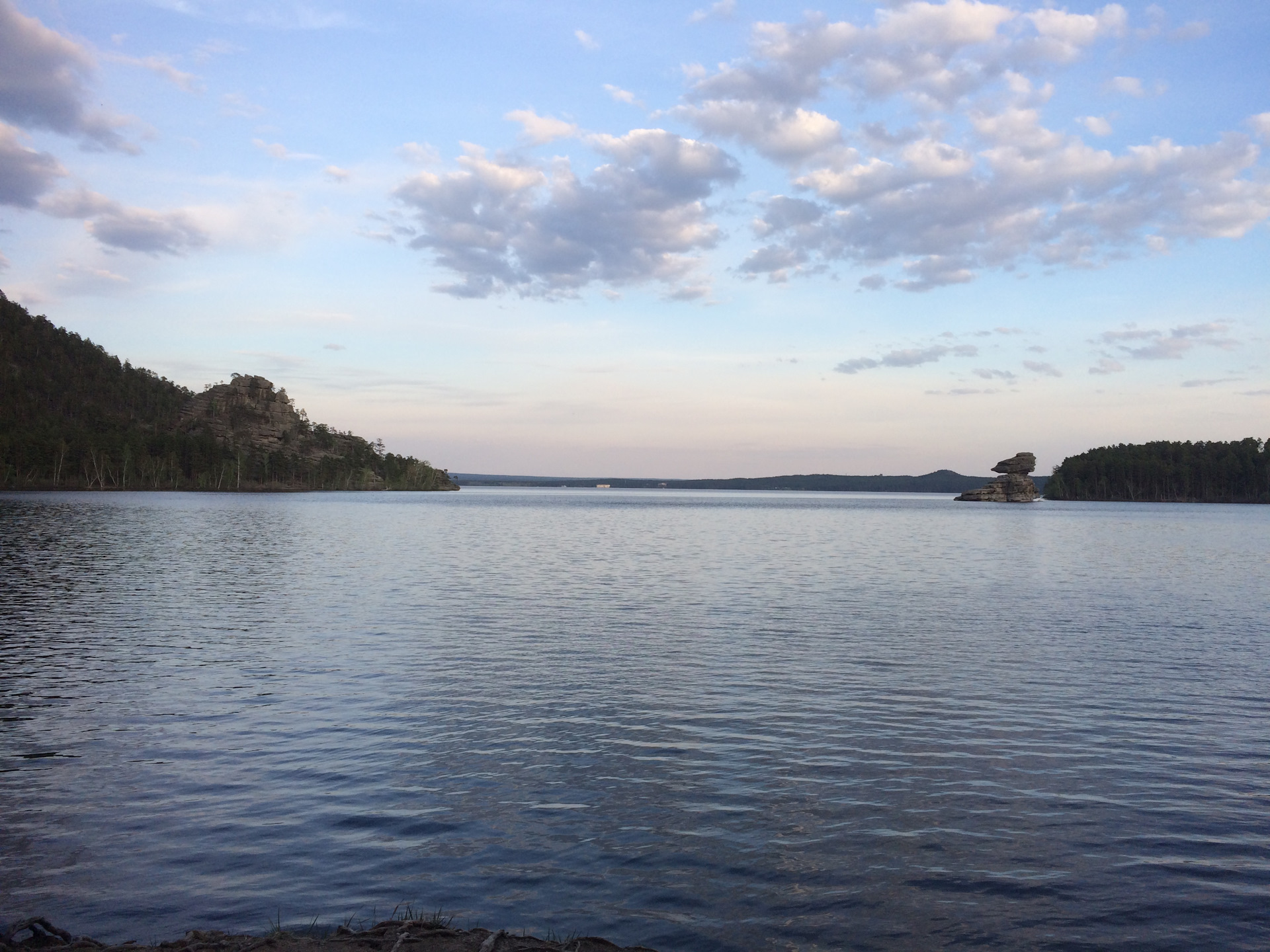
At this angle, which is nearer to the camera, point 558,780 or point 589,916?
point 589,916

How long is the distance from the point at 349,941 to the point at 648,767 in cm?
809

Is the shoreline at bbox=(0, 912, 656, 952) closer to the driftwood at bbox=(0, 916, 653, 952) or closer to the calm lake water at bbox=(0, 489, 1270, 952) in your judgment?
the driftwood at bbox=(0, 916, 653, 952)

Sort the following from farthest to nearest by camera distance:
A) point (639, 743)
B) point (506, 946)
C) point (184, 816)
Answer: point (639, 743) → point (184, 816) → point (506, 946)

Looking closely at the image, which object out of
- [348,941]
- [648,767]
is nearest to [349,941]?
[348,941]

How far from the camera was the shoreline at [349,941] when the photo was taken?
27.5 ft

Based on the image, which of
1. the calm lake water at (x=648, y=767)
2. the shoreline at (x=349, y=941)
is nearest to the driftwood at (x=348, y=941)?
the shoreline at (x=349, y=941)

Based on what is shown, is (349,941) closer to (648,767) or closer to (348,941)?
(348,941)

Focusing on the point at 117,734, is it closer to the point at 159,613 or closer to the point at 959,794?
the point at 959,794

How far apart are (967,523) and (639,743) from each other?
13867cm

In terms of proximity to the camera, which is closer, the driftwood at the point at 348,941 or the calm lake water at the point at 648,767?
the driftwood at the point at 348,941

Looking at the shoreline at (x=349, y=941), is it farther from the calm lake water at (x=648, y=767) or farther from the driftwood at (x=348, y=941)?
the calm lake water at (x=648, y=767)

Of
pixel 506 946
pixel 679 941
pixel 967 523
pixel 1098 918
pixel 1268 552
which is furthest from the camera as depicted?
pixel 967 523

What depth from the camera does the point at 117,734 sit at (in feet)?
57.9

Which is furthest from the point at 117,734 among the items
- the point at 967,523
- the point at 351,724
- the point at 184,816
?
the point at 967,523
